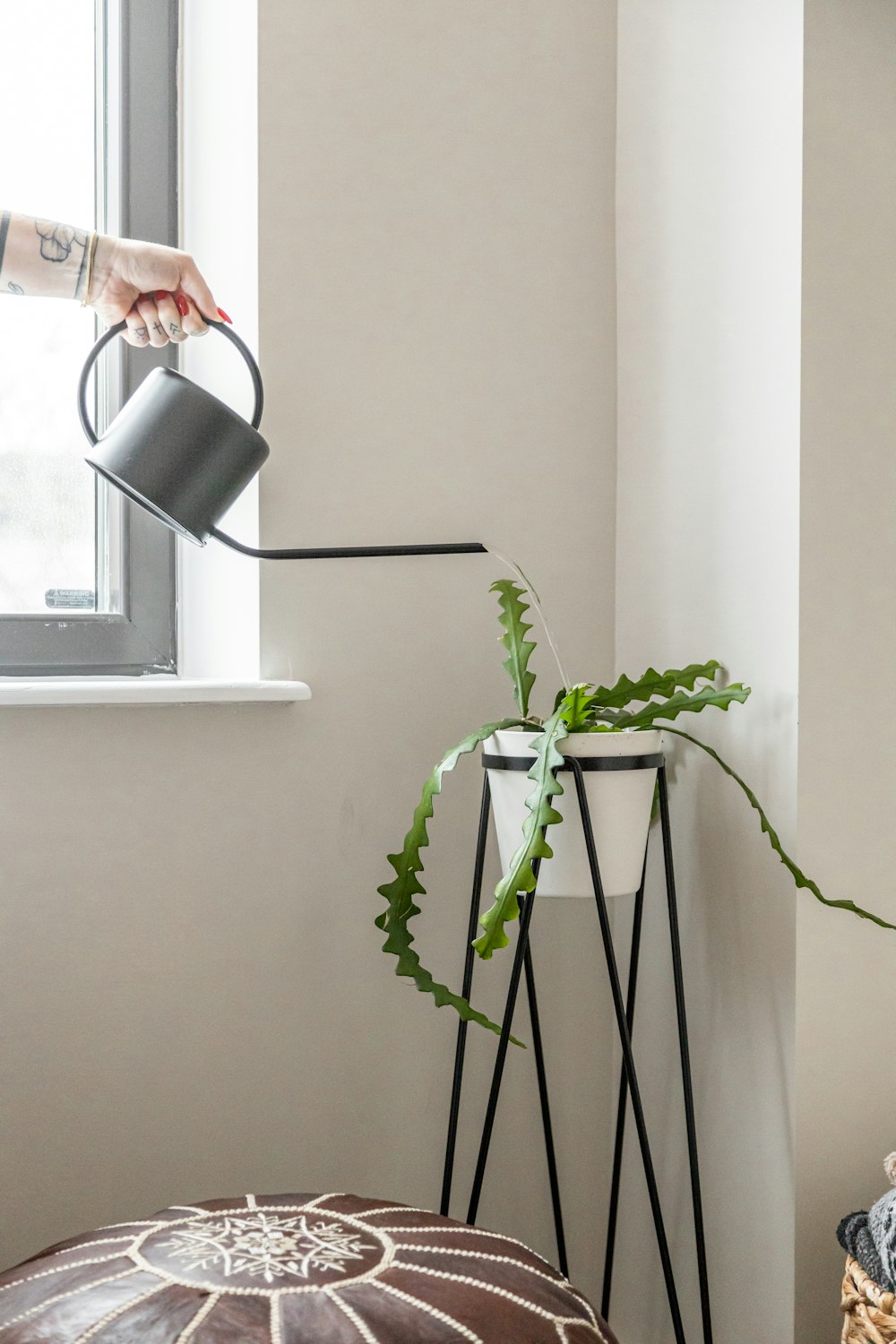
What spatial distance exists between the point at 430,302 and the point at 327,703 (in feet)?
1.55

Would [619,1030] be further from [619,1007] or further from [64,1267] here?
[64,1267]

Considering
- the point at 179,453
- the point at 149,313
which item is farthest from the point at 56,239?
the point at 179,453

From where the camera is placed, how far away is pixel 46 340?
132cm

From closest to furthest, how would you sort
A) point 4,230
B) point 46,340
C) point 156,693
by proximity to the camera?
point 4,230 → point 156,693 → point 46,340

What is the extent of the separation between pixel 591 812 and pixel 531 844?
0.12 meters

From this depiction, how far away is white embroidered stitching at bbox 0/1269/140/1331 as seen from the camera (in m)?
0.68

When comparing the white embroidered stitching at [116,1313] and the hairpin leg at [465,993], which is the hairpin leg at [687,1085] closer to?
the hairpin leg at [465,993]

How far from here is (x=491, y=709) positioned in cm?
126

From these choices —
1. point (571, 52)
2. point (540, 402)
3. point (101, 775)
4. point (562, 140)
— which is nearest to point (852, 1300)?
point (101, 775)

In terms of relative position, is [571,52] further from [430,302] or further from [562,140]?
[430,302]

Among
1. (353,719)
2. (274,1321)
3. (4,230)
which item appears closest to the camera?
(274,1321)

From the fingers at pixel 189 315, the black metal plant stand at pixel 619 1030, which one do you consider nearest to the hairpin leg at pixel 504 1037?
the black metal plant stand at pixel 619 1030

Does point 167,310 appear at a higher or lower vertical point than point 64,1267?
higher

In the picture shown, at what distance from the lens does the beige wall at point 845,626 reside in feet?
3.34
